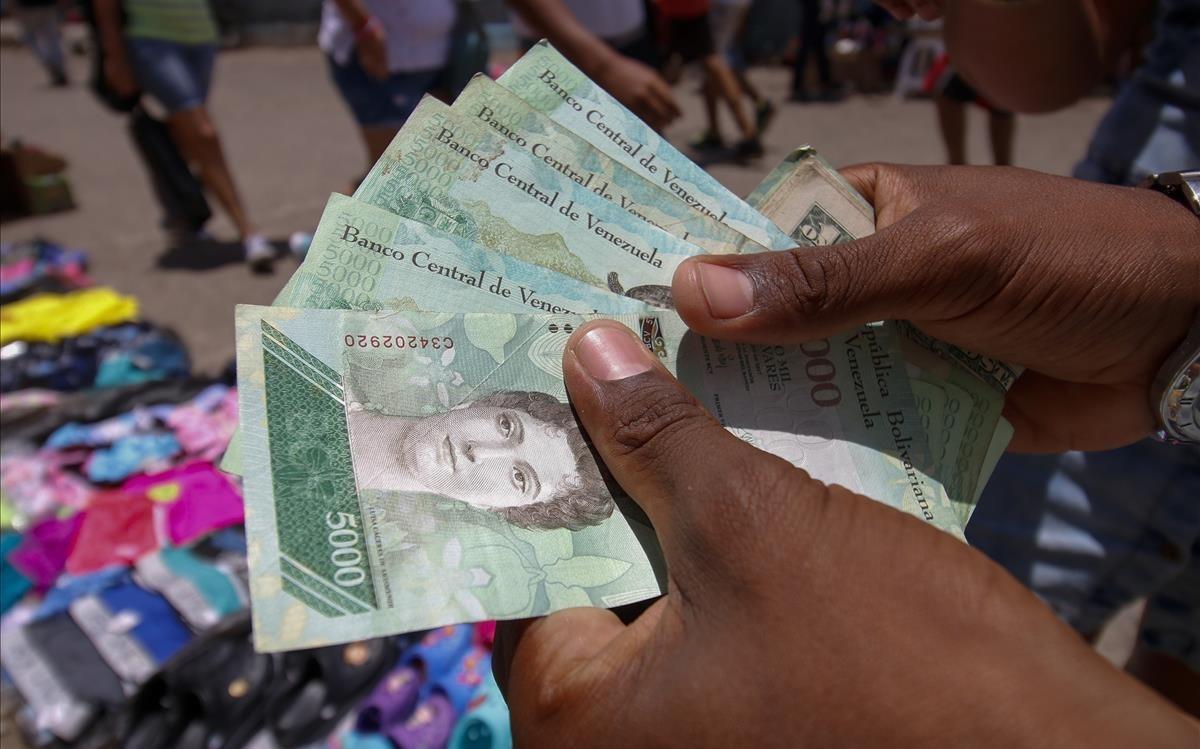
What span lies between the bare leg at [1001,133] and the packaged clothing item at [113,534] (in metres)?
4.24

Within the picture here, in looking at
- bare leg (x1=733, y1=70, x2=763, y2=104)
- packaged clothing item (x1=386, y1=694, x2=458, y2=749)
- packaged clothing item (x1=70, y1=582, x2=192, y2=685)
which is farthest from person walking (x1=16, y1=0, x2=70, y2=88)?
packaged clothing item (x1=386, y1=694, x2=458, y2=749)

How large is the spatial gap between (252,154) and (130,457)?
4131mm

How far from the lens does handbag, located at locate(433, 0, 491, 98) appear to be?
3.14 metres

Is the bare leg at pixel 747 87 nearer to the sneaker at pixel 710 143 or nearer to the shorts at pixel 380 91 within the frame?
the sneaker at pixel 710 143

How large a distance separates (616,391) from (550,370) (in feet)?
0.57

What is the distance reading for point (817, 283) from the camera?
955 millimetres

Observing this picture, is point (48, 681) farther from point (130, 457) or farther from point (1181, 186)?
point (1181, 186)

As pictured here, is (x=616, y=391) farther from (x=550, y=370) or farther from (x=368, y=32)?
(x=368, y=32)

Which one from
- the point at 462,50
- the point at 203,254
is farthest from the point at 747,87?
the point at 203,254

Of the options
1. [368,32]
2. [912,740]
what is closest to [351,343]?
[912,740]

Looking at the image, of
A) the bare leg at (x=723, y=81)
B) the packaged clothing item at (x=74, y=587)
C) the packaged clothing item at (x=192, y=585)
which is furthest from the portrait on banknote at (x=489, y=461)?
the bare leg at (x=723, y=81)

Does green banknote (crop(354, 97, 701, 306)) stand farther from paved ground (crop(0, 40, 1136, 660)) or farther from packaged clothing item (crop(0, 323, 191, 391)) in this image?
packaged clothing item (crop(0, 323, 191, 391))

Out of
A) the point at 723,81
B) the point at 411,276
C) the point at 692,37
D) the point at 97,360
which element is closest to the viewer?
the point at 411,276

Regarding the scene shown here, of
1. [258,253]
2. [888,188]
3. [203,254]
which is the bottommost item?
[203,254]
